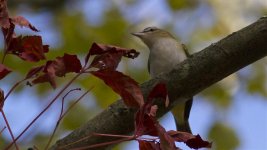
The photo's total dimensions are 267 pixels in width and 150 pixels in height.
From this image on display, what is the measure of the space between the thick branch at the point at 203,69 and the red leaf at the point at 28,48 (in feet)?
1.41

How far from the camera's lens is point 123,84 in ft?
4.30

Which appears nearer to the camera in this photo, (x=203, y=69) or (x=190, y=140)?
(x=190, y=140)

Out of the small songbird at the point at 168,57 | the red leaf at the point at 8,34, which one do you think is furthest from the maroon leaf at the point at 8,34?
the small songbird at the point at 168,57

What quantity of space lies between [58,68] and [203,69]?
1.89 ft

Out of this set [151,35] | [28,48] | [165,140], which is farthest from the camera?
[151,35]

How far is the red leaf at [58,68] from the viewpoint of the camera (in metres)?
1.27

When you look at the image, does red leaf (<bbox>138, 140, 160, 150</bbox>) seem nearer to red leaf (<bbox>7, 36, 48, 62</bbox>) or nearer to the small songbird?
red leaf (<bbox>7, 36, 48, 62</bbox>)

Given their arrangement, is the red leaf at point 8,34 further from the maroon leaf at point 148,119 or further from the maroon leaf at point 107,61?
the maroon leaf at point 148,119

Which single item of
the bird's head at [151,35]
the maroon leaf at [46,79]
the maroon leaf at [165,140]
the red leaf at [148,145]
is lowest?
the red leaf at [148,145]

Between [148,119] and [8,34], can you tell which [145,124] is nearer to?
[148,119]

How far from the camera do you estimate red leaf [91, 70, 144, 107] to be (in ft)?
4.29

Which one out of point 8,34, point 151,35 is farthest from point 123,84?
point 151,35

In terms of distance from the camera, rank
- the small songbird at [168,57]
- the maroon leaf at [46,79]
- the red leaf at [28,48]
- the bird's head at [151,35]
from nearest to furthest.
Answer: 1. the maroon leaf at [46,79]
2. the red leaf at [28,48]
3. the small songbird at [168,57]
4. the bird's head at [151,35]

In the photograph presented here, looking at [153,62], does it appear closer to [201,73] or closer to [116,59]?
[201,73]
